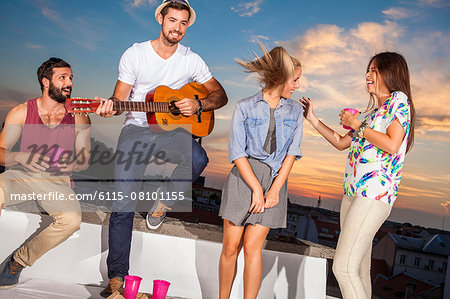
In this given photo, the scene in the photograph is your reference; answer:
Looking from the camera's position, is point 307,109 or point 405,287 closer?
point 307,109

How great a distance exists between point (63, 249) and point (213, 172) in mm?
2445

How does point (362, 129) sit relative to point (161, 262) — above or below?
above

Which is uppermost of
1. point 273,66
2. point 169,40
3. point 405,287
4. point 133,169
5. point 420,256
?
point 169,40

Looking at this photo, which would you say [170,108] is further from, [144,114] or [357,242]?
[357,242]

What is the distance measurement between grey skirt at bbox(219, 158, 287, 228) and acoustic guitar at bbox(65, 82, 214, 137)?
842 mm

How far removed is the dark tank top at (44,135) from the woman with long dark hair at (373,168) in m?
2.06

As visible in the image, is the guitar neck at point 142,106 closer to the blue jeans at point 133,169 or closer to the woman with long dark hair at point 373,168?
the blue jeans at point 133,169

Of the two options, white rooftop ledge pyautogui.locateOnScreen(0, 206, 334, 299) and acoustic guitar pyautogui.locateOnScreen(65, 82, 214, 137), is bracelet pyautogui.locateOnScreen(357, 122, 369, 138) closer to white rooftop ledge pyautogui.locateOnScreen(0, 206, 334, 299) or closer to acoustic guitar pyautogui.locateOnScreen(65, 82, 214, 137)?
acoustic guitar pyautogui.locateOnScreen(65, 82, 214, 137)

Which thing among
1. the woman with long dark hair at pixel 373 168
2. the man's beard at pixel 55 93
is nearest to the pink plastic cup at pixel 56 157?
the man's beard at pixel 55 93

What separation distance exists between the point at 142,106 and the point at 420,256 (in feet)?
65.1

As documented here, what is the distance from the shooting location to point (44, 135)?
10.5 feet

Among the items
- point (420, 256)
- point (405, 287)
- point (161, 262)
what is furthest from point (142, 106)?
point (405, 287)

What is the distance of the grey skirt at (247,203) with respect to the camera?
2.55 metres

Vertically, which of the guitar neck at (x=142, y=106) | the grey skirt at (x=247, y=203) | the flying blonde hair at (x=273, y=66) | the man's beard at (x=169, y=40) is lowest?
the grey skirt at (x=247, y=203)
